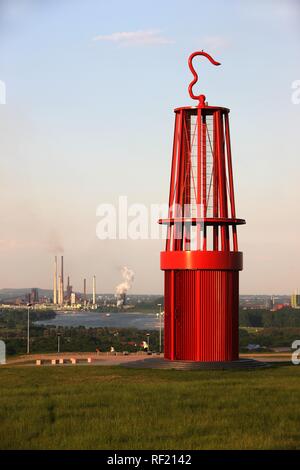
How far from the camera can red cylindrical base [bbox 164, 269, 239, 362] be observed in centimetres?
5784

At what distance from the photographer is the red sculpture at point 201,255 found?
57.8m

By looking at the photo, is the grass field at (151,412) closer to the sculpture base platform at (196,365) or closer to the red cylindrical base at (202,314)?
the sculpture base platform at (196,365)

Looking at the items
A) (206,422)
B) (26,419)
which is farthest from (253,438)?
(26,419)

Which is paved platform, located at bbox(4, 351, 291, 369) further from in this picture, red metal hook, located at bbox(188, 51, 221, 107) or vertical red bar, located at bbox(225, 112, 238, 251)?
red metal hook, located at bbox(188, 51, 221, 107)

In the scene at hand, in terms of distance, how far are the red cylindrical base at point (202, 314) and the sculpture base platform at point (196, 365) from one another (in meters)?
0.84

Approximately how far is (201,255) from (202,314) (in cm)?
365

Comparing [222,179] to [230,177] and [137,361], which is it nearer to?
[230,177]

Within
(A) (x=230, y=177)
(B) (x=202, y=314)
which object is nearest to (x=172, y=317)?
(B) (x=202, y=314)

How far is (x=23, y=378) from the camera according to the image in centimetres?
5141

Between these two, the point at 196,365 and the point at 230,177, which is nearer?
the point at 196,365

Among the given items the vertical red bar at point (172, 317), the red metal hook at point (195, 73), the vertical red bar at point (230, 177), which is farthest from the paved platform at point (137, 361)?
the red metal hook at point (195, 73)

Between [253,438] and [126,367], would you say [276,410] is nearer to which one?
[253,438]

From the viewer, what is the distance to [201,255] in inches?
2271
